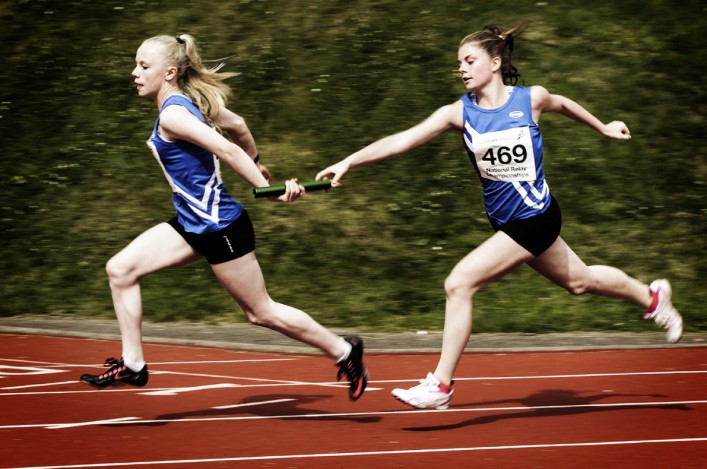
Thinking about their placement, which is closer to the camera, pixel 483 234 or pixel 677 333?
pixel 677 333

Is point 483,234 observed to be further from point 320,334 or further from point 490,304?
point 320,334

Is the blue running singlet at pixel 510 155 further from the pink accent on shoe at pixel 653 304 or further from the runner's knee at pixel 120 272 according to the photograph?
the runner's knee at pixel 120 272

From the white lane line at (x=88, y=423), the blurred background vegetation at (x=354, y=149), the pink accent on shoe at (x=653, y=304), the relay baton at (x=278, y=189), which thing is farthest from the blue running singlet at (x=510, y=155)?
the blurred background vegetation at (x=354, y=149)

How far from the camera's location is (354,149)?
15125 millimetres

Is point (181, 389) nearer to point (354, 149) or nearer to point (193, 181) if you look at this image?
point (193, 181)

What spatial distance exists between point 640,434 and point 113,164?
984 cm

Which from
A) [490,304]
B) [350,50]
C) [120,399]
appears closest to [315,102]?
[350,50]

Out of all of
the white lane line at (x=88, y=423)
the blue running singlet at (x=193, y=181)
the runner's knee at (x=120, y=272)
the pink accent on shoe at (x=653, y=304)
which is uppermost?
the blue running singlet at (x=193, y=181)

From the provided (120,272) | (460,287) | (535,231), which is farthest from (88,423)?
(535,231)

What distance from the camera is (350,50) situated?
56.2 ft

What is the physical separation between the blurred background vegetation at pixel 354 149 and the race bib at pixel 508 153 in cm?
430

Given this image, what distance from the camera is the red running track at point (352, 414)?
617 centimetres

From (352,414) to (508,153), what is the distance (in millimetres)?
1833

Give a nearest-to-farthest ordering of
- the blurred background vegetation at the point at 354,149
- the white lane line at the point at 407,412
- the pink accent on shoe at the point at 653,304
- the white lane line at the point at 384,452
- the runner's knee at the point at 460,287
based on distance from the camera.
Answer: the white lane line at the point at 384,452
the runner's knee at the point at 460,287
the white lane line at the point at 407,412
the pink accent on shoe at the point at 653,304
the blurred background vegetation at the point at 354,149
